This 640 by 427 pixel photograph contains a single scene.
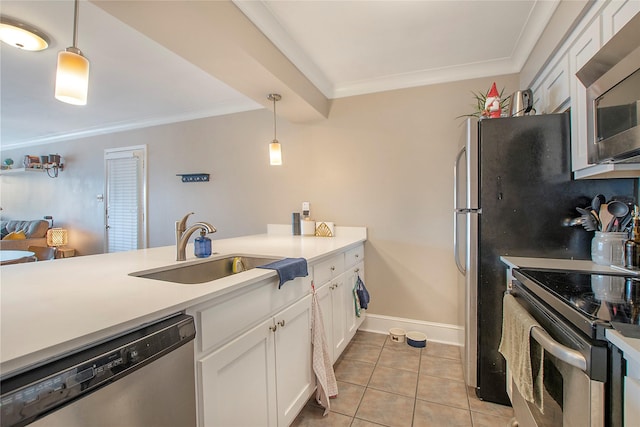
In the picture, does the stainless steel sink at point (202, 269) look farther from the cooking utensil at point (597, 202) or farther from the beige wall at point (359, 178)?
the cooking utensil at point (597, 202)

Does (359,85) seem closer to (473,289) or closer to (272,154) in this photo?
(272,154)

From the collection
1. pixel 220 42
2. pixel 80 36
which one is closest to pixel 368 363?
pixel 220 42

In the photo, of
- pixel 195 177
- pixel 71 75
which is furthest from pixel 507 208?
pixel 195 177

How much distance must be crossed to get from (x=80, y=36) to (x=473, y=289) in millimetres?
3155

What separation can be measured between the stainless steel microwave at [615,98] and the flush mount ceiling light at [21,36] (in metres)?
3.16

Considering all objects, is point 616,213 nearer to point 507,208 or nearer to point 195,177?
point 507,208

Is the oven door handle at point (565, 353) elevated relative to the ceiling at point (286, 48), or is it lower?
lower

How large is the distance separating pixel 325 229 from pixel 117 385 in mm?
2334

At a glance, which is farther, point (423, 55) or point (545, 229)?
point (423, 55)

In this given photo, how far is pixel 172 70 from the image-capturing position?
251 cm

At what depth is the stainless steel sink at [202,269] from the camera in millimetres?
1391

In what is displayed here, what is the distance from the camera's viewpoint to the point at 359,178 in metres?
2.85

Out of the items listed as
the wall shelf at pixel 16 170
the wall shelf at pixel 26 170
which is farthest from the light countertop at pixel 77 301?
the wall shelf at pixel 16 170

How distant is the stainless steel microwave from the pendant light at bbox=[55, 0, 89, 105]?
6.76 ft
